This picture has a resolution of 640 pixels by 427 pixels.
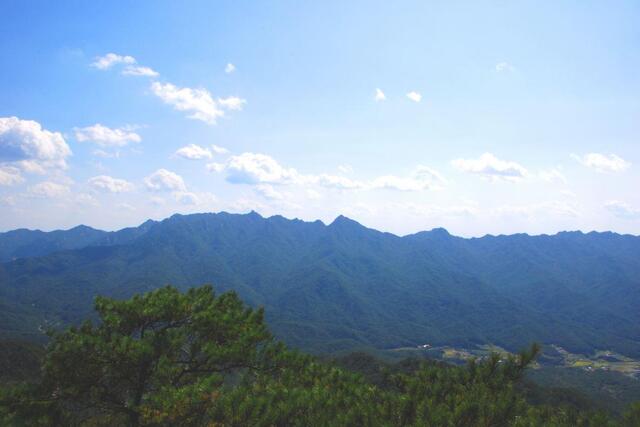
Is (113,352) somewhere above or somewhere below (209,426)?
above

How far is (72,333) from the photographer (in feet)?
37.6

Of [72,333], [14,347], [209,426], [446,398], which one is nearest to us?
[209,426]

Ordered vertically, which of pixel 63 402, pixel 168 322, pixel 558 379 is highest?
pixel 168 322

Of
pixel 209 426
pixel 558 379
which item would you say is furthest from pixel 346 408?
pixel 558 379

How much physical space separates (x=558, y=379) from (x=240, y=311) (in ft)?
644

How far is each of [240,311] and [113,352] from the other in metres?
4.40

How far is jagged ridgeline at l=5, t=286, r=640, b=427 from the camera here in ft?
32.3

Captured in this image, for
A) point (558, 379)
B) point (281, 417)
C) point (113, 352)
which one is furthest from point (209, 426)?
point (558, 379)

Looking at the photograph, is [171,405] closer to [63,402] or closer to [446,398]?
[63,402]

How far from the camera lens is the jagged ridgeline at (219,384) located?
9836 millimetres

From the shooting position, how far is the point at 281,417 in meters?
10.1

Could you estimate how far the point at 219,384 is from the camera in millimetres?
11562

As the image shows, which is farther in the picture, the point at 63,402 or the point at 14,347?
the point at 14,347

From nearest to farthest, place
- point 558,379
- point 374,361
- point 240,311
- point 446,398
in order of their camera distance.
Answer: point 446,398, point 240,311, point 374,361, point 558,379
